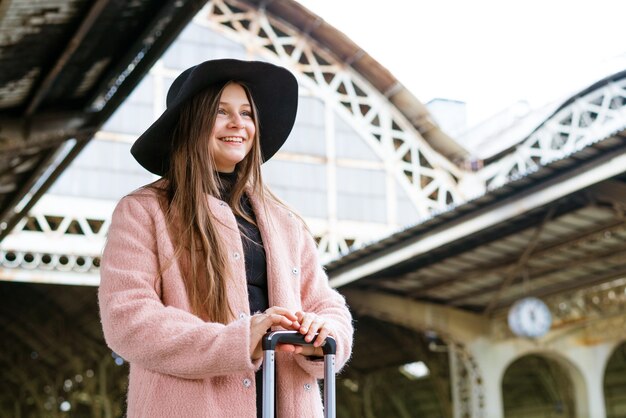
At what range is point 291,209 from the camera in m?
2.95

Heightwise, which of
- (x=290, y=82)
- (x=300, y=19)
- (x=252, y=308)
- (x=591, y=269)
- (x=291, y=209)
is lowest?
(x=252, y=308)

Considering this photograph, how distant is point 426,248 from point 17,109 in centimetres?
644

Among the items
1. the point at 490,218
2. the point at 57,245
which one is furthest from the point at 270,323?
the point at 57,245

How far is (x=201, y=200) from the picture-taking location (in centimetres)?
267

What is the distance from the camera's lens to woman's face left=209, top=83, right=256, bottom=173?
277 centimetres

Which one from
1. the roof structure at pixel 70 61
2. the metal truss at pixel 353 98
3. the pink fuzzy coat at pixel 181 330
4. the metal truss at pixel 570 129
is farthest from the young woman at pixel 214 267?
the metal truss at pixel 353 98

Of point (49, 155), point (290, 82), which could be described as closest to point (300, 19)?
point (49, 155)

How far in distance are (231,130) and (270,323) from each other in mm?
608

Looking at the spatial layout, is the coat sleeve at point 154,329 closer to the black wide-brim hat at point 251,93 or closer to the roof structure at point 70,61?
the black wide-brim hat at point 251,93

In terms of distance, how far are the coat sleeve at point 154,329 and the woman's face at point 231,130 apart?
1.17ft

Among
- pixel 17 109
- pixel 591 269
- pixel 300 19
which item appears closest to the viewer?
pixel 17 109

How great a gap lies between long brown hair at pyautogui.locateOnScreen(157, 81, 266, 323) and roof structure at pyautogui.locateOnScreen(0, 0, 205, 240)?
21.2 feet

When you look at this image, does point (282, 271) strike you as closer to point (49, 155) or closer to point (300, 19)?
point (49, 155)

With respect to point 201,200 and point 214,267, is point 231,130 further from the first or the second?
point 214,267
